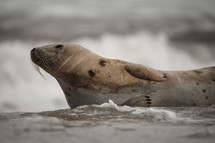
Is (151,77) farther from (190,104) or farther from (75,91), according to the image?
(75,91)

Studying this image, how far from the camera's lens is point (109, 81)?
4.45 metres

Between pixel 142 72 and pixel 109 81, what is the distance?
668 millimetres

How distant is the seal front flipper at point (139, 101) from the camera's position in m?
4.36

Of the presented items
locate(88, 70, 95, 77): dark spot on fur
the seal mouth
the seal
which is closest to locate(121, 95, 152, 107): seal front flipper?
the seal

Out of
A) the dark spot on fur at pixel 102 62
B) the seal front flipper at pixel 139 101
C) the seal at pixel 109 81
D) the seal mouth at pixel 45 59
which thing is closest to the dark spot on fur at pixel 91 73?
the seal at pixel 109 81

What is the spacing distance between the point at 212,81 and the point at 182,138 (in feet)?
13.8

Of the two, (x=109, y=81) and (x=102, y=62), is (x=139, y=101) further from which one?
(x=102, y=62)

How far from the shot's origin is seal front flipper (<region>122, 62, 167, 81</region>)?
4641mm

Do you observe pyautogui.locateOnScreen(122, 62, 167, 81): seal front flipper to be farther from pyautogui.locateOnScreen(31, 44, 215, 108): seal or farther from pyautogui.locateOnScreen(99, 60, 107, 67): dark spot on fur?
pyautogui.locateOnScreen(99, 60, 107, 67): dark spot on fur

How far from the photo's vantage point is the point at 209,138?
Result: 5.32 feet

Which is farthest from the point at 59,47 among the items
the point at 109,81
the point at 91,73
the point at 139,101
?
the point at 139,101

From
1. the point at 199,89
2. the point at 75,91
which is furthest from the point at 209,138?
the point at 199,89

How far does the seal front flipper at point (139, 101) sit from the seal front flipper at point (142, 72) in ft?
1.38

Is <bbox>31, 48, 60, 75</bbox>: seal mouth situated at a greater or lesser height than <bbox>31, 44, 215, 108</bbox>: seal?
greater
